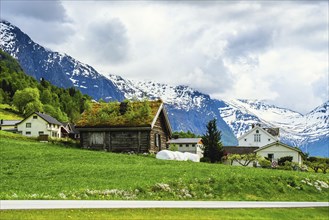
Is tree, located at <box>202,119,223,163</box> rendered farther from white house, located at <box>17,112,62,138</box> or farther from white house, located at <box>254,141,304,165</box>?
white house, located at <box>17,112,62,138</box>

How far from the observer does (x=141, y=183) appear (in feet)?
125

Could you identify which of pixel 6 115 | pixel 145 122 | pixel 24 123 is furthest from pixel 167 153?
pixel 6 115

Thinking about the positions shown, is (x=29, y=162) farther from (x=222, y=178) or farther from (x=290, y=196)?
(x=290, y=196)

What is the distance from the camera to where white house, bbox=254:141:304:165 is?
344 ft

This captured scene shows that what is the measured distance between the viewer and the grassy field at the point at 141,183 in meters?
35.4

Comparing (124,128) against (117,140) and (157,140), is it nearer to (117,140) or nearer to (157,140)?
(117,140)

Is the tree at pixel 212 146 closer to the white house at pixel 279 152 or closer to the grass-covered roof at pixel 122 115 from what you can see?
the grass-covered roof at pixel 122 115

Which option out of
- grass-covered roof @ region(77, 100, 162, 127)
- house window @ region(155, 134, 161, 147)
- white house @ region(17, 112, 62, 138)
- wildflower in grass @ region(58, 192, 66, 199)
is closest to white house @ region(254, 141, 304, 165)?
house window @ region(155, 134, 161, 147)

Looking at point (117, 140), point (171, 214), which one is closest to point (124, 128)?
point (117, 140)

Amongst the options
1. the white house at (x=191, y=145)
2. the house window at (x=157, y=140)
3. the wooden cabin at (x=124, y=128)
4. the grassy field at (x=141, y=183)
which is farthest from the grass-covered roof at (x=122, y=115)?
the white house at (x=191, y=145)

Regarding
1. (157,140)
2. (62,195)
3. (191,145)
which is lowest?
(62,195)

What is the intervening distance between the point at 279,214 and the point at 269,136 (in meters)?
145

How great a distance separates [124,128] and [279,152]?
1764 inches

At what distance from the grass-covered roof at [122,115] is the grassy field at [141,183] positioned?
2236 cm
